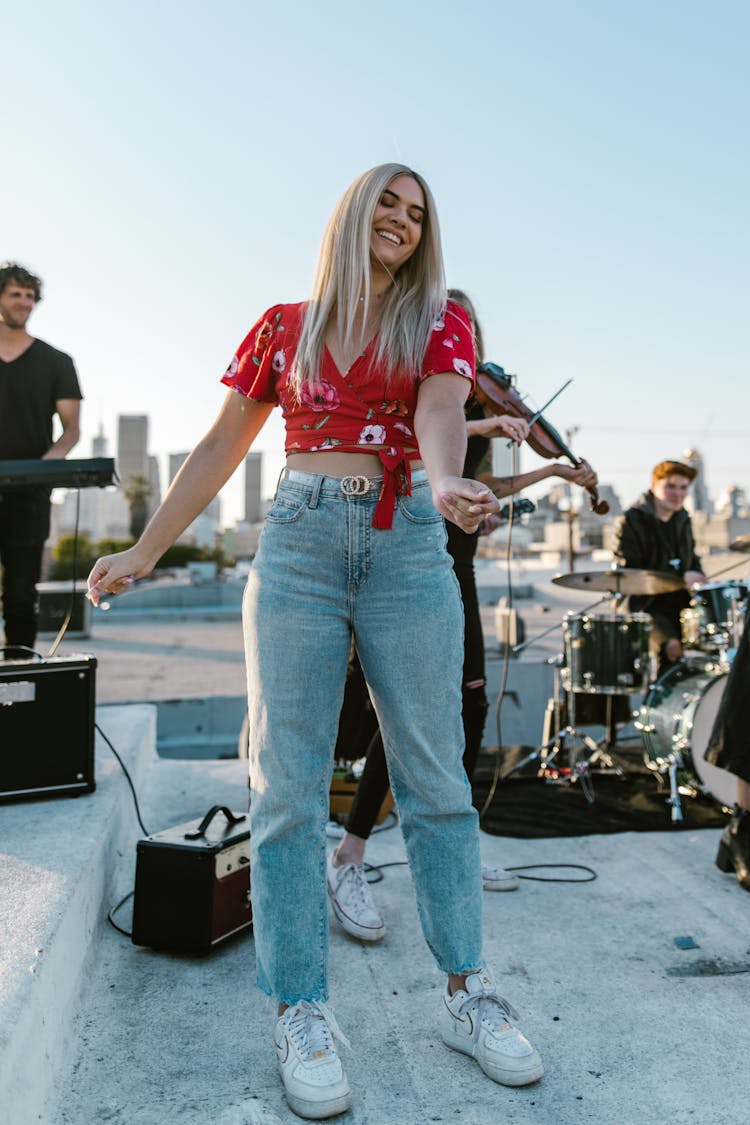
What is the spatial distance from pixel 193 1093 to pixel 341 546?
46.9 inches

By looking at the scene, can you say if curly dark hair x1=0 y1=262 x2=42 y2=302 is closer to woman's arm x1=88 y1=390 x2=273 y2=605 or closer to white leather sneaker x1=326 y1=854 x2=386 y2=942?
woman's arm x1=88 y1=390 x2=273 y2=605

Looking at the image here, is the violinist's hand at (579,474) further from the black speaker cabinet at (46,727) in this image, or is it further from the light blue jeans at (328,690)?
the black speaker cabinet at (46,727)

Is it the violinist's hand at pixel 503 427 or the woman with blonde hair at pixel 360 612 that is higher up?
the violinist's hand at pixel 503 427

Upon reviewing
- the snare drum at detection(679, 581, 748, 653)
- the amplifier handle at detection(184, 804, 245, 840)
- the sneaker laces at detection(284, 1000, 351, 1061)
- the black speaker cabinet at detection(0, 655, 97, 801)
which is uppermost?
the snare drum at detection(679, 581, 748, 653)

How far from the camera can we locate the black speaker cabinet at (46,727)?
2758mm

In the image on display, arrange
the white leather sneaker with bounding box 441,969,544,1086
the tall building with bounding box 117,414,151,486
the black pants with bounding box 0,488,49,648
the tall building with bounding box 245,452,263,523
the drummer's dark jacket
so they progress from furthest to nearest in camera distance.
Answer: the tall building with bounding box 117,414,151,486
the tall building with bounding box 245,452,263,523
the drummer's dark jacket
the black pants with bounding box 0,488,49,648
the white leather sneaker with bounding box 441,969,544,1086

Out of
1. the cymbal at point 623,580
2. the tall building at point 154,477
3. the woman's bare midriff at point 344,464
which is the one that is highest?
the tall building at point 154,477

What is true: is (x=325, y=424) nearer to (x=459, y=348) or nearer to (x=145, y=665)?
(x=459, y=348)

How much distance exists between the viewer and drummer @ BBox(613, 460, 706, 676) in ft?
18.9

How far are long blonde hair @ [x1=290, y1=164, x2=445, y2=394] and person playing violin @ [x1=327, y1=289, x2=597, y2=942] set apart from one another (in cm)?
48

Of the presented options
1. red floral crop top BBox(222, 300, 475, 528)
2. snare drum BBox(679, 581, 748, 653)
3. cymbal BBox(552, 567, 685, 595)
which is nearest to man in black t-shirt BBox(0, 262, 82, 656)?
red floral crop top BBox(222, 300, 475, 528)

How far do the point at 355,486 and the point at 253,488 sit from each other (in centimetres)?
9691

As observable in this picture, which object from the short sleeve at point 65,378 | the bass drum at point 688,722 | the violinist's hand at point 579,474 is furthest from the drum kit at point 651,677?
the short sleeve at point 65,378

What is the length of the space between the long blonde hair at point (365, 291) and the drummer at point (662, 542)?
4146 mm
